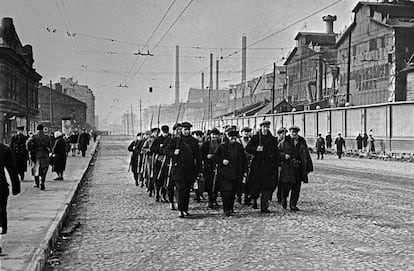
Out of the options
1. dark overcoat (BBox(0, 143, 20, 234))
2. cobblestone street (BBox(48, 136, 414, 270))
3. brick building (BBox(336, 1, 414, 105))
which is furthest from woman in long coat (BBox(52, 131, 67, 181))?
brick building (BBox(336, 1, 414, 105))

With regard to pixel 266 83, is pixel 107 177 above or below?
below

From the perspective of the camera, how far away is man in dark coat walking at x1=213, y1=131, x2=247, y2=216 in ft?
37.0

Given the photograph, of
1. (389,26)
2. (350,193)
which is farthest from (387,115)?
(350,193)

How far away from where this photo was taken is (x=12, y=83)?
51.0 meters

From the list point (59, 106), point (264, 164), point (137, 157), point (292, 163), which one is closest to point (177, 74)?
point (59, 106)

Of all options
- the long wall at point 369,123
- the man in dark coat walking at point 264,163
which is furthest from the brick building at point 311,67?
the man in dark coat walking at point 264,163

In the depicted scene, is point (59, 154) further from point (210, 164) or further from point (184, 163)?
point (184, 163)

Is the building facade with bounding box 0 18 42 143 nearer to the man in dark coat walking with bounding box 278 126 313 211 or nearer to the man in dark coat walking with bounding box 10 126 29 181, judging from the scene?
the man in dark coat walking with bounding box 10 126 29 181

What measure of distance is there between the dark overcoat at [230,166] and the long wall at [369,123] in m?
26.2

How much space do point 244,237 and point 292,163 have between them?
3.31 metres

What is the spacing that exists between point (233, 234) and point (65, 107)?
98.2 meters

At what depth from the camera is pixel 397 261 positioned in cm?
718

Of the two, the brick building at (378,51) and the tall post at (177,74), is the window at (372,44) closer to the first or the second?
the brick building at (378,51)

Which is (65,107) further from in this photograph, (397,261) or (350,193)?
(397,261)
